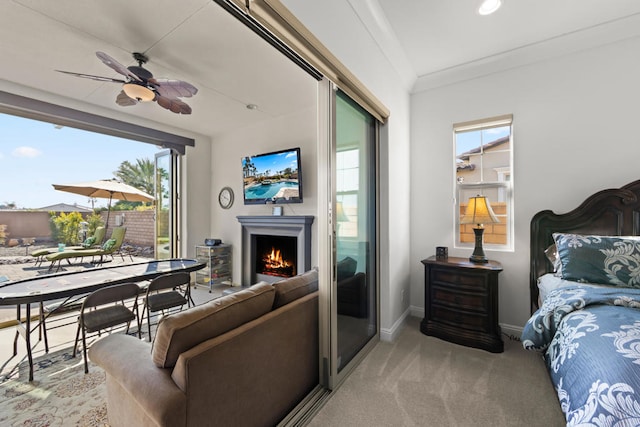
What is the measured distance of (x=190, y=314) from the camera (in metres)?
1.22

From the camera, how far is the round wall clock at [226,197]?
15.6ft

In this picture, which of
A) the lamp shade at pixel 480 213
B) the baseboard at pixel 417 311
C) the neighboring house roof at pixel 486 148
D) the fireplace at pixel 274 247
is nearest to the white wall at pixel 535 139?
the baseboard at pixel 417 311

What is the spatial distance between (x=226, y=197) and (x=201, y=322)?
3.85 m

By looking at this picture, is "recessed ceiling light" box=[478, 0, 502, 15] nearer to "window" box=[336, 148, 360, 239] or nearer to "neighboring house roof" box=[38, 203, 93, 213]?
"window" box=[336, 148, 360, 239]

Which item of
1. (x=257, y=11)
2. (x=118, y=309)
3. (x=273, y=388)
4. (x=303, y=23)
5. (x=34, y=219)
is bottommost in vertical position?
(x=273, y=388)

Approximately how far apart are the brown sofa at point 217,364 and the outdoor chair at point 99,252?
136 inches

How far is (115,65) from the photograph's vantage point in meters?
2.16

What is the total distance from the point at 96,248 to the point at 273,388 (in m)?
4.37

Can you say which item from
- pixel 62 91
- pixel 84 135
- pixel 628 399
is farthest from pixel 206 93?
pixel 628 399

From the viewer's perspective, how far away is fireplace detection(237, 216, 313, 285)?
3.78m

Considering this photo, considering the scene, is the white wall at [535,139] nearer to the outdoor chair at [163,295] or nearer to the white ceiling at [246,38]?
the white ceiling at [246,38]

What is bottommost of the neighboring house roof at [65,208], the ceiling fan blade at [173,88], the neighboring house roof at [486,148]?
the neighboring house roof at [65,208]

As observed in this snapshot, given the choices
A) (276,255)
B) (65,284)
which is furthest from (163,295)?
(276,255)

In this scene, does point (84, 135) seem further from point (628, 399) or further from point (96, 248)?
point (628, 399)
